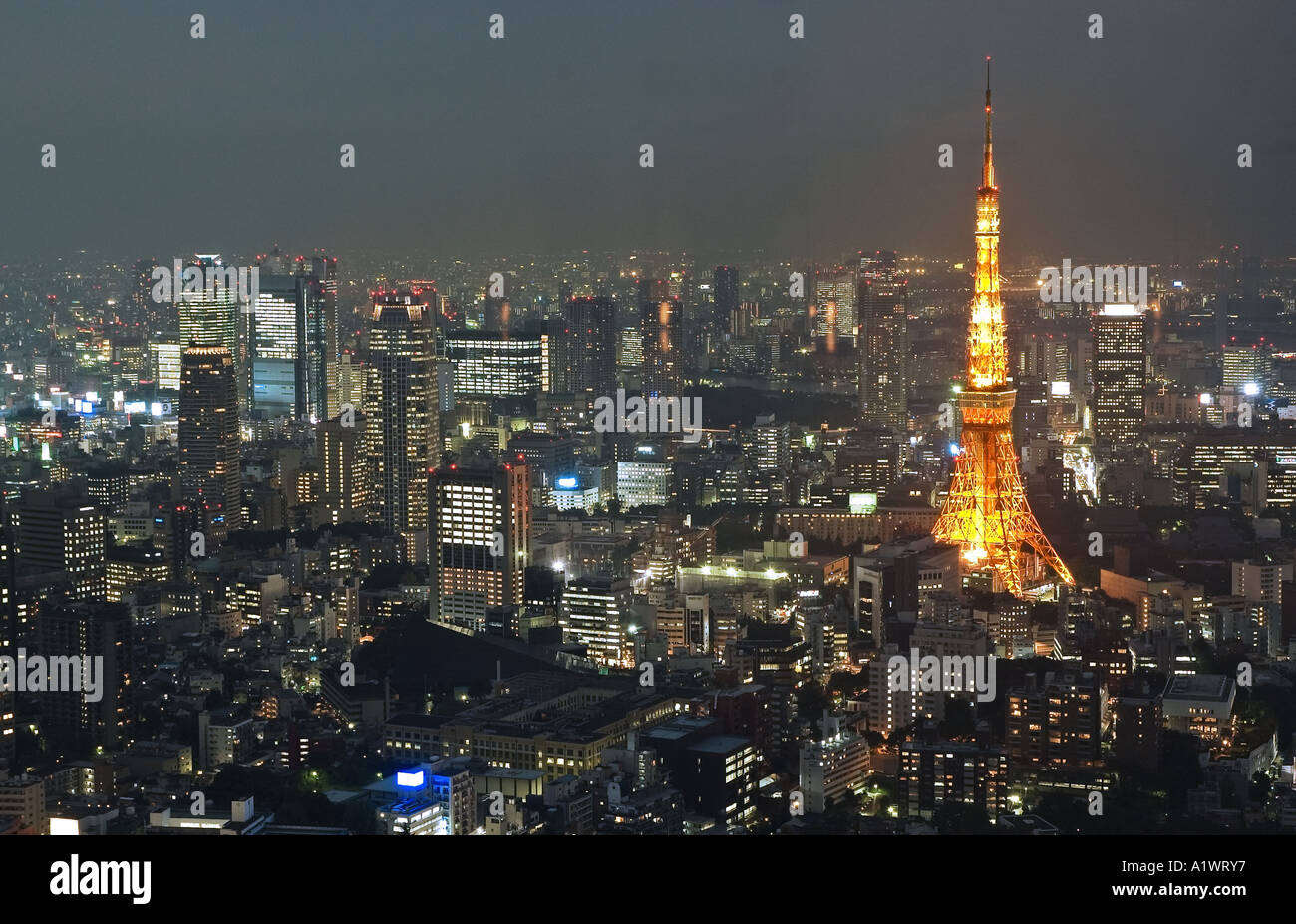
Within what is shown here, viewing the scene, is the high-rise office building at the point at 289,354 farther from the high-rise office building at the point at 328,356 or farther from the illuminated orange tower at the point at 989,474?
the illuminated orange tower at the point at 989,474

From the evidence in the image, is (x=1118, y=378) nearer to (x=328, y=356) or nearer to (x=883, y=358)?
(x=883, y=358)

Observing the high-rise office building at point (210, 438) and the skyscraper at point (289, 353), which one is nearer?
the high-rise office building at point (210, 438)

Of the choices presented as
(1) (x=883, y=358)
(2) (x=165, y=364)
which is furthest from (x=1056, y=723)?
(2) (x=165, y=364)

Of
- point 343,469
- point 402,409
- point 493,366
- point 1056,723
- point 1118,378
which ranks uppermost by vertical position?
point 493,366

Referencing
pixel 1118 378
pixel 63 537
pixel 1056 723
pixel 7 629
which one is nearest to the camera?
pixel 1056 723

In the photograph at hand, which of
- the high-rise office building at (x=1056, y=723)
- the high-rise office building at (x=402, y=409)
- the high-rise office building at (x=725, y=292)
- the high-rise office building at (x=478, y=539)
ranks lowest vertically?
the high-rise office building at (x=1056, y=723)

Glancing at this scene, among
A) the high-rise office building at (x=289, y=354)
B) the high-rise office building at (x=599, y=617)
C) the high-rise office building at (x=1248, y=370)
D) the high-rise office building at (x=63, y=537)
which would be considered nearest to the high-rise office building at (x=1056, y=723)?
the high-rise office building at (x=599, y=617)

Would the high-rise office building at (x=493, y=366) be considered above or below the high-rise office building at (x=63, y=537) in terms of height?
above

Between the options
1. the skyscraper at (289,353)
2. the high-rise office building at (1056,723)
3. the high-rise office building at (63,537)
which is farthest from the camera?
the skyscraper at (289,353)
